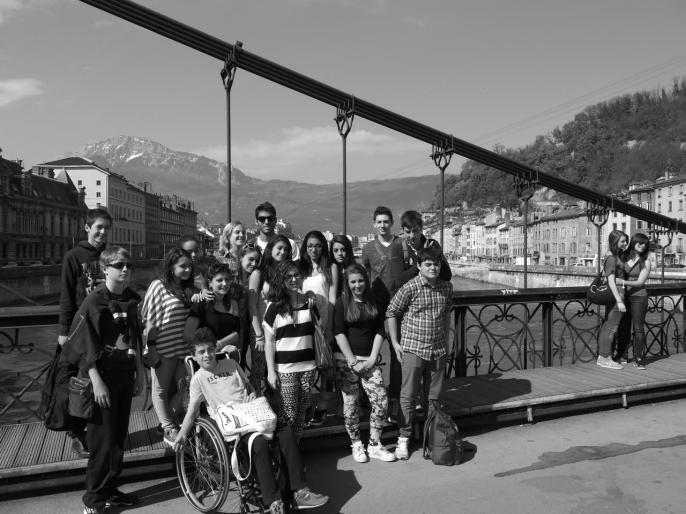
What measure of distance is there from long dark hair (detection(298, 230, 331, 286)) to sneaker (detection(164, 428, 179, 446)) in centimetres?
133

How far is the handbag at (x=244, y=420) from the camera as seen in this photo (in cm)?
307

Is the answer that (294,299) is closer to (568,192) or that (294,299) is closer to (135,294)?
(135,294)

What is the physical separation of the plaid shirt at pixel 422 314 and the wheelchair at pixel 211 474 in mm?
1274

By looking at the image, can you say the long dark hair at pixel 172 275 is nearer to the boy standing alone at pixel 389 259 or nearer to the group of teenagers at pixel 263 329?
the group of teenagers at pixel 263 329

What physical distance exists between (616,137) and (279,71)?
113 meters

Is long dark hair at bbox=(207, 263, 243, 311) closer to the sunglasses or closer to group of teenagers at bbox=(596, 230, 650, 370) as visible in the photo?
the sunglasses

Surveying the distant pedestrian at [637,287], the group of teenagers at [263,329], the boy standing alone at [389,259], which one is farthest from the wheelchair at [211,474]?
the distant pedestrian at [637,287]

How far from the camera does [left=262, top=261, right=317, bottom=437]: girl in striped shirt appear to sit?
12.0 ft

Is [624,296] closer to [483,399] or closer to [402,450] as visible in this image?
[483,399]

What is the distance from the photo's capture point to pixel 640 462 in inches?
151

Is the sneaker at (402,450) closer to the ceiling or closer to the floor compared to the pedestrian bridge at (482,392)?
closer to the floor

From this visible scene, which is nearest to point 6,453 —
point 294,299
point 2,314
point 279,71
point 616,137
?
point 2,314

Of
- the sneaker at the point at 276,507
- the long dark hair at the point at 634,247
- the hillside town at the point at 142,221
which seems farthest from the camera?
the hillside town at the point at 142,221

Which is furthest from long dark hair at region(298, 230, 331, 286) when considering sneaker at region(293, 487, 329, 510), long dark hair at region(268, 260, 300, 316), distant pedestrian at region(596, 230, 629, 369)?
distant pedestrian at region(596, 230, 629, 369)
